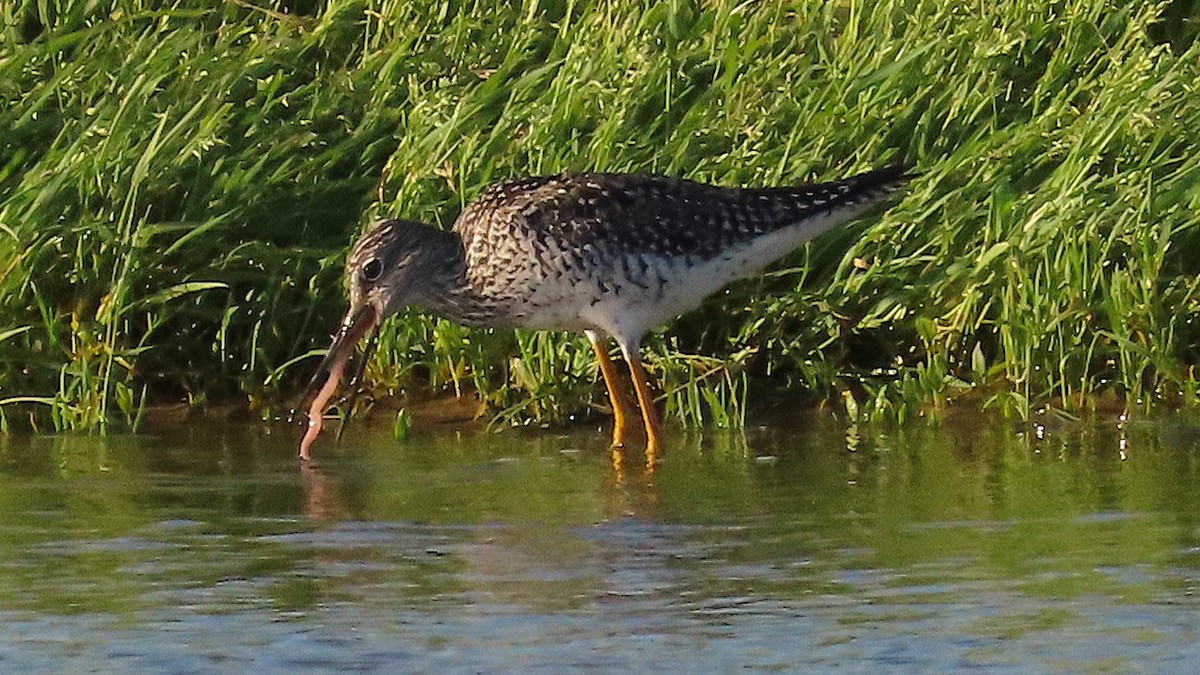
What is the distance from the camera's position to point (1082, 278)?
29.8 ft

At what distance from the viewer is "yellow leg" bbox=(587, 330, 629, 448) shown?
930 centimetres

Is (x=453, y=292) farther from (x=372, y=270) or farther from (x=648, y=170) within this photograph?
(x=648, y=170)

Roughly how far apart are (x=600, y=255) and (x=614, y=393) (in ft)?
1.45

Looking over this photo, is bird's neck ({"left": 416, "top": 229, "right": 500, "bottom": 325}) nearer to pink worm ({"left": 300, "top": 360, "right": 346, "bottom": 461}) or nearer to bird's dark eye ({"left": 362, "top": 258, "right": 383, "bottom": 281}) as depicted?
bird's dark eye ({"left": 362, "top": 258, "right": 383, "bottom": 281})

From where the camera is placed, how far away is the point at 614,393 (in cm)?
938

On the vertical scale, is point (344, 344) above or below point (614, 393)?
above

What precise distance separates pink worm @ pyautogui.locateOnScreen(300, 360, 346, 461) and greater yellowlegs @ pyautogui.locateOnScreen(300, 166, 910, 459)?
0.03ft

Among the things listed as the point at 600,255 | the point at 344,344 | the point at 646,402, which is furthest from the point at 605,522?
the point at 344,344

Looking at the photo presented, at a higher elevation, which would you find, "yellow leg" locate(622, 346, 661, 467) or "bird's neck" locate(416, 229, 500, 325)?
"bird's neck" locate(416, 229, 500, 325)

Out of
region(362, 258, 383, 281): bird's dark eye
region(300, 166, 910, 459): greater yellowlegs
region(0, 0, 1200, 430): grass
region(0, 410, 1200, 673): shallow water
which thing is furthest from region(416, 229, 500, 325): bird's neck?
region(0, 410, 1200, 673): shallow water

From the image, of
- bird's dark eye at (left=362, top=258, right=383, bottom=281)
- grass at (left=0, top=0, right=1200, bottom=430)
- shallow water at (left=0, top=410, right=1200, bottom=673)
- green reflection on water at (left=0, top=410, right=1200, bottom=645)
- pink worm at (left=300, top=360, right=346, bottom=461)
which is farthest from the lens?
bird's dark eye at (left=362, top=258, right=383, bottom=281)

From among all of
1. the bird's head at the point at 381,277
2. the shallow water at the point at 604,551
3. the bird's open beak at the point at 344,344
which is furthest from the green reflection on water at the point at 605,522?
the bird's head at the point at 381,277

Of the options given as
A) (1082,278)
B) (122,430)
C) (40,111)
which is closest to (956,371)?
(1082,278)

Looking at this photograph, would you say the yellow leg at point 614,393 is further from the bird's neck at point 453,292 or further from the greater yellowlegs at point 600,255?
the bird's neck at point 453,292
